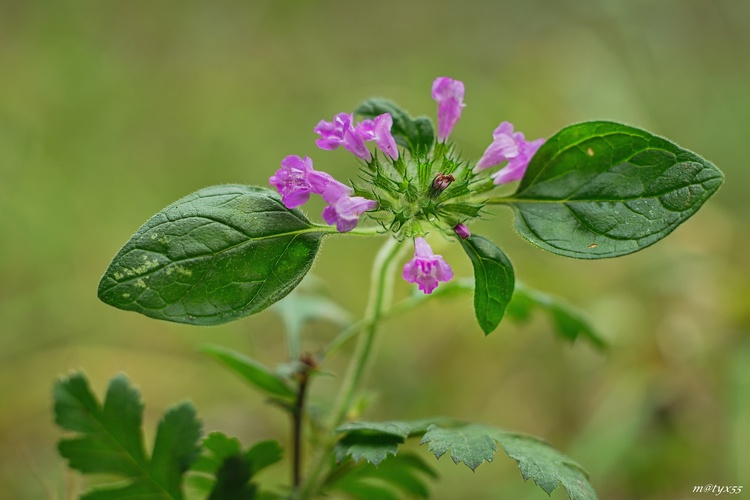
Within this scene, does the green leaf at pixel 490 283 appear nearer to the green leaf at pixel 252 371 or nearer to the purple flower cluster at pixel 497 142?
the purple flower cluster at pixel 497 142

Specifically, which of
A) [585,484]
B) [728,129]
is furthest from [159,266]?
[728,129]

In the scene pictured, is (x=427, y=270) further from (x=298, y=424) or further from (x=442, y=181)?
(x=298, y=424)

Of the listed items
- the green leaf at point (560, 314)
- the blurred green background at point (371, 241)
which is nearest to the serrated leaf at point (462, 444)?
the green leaf at point (560, 314)

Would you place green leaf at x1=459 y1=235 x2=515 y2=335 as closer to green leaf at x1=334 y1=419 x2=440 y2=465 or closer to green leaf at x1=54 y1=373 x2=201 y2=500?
green leaf at x1=334 y1=419 x2=440 y2=465

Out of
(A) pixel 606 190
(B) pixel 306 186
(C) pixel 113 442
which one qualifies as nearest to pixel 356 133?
(B) pixel 306 186

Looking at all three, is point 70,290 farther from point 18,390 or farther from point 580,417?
point 580,417

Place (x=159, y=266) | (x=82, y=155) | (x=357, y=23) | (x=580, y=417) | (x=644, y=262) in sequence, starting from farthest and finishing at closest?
(x=357, y=23)
(x=82, y=155)
(x=644, y=262)
(x=580, y=417)
(x=159, y=266)
